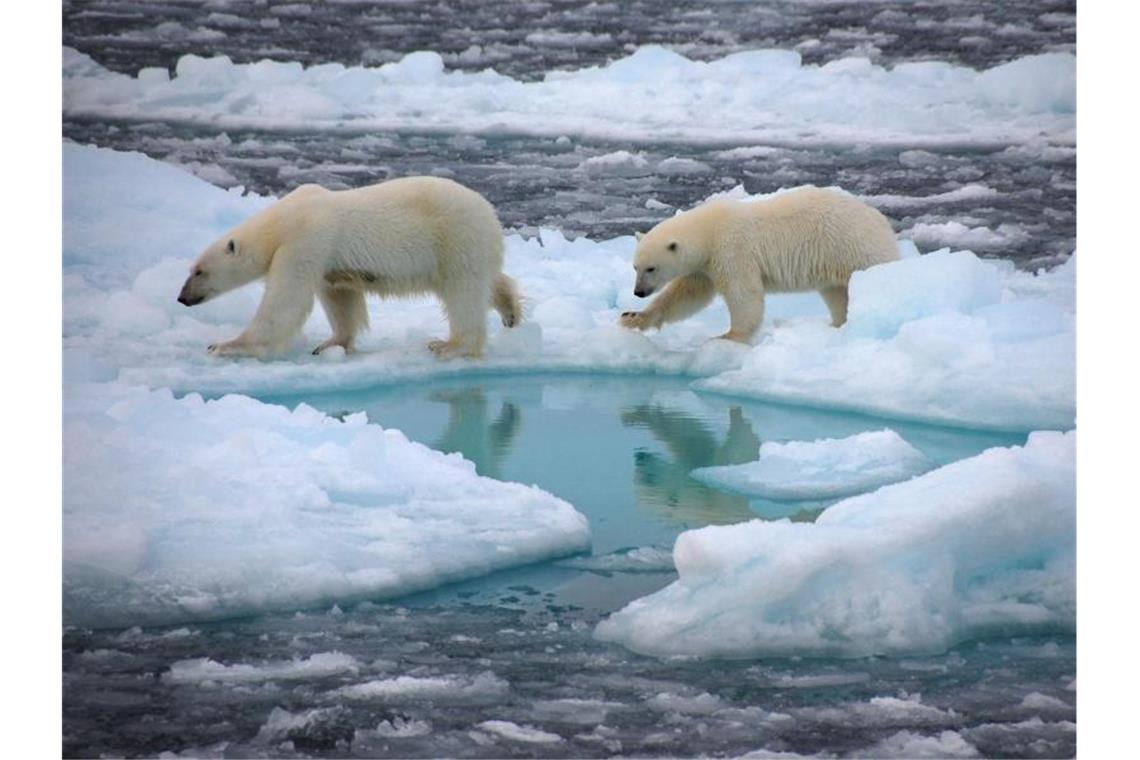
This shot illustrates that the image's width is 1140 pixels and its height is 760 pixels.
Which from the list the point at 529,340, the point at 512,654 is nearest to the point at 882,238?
the point at 529,340

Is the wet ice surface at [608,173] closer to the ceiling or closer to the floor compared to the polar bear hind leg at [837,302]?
closer to the ceiling

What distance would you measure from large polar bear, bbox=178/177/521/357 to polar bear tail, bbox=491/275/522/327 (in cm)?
11

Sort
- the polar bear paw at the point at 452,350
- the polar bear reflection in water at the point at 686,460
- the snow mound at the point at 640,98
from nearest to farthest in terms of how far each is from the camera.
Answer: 1. the polar bear reflection in water at the point at 686,460
2. the snow mound at the point at 640,98
3. the polar bear paw at the point at 452,350

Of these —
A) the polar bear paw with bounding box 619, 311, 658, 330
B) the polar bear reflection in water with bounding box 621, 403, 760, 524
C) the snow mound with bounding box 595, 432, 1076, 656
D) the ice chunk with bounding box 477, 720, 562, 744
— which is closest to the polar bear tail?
the polar bear paw with bounding box 619, 311, 658, 330

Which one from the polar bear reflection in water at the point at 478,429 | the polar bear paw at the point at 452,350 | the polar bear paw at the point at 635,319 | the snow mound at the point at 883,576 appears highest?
the polar bear paw at the point at 635,319

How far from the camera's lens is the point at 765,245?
6449 millimetres

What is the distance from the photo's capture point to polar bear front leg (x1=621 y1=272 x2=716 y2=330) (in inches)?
258

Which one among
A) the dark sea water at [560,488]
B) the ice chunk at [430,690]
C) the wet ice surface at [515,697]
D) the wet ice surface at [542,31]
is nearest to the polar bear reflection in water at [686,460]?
the dark sea water at [560,488]

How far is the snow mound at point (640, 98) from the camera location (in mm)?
4992

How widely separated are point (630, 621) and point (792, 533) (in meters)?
0.42

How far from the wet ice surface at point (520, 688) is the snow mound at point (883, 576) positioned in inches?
2.2

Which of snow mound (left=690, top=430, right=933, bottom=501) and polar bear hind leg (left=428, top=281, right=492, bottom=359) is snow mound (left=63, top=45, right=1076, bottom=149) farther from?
snow mound (left=690, top=430, right=933, bottom=501)

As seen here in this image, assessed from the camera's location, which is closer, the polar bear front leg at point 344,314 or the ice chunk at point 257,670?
the ice chunk at point 257,670

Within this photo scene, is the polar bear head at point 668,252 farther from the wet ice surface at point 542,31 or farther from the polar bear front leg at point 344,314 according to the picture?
the polar bear front leg at point 344,314
